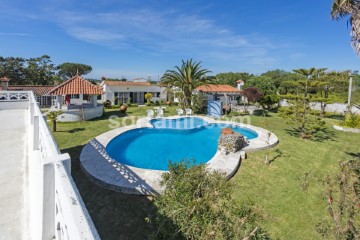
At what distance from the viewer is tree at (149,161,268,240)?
4180 mm

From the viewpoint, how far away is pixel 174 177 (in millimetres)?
5816

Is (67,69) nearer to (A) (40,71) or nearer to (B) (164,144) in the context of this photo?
(A) (40,71)

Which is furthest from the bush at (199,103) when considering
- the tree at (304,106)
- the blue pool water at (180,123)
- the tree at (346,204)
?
the tree at (346,204)

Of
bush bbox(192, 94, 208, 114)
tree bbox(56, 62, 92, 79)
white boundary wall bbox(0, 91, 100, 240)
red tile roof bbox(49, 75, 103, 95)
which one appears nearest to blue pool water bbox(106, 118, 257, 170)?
bush bbox(192, 94, 208, 114)

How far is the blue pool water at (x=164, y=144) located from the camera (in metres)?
14.0

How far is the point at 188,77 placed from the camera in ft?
96.2

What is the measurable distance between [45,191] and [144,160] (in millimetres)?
10905

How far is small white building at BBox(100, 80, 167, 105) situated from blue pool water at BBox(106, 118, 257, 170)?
17.5m

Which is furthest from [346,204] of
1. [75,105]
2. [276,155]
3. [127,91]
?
[127,91]

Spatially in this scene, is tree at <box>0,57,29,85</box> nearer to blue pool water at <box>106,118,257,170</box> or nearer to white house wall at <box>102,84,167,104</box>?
white house wall at <box>102,84,167,104</box>

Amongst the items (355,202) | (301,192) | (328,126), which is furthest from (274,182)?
(328,126)

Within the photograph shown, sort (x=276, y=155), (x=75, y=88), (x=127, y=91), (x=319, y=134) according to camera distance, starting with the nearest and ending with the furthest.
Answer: (x=276, y=155), (x=319, y=134), (x=75, y=88), (x=127, y=91)

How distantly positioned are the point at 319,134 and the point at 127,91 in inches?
1220

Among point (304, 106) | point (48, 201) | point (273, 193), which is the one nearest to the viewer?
point (48, 201)
